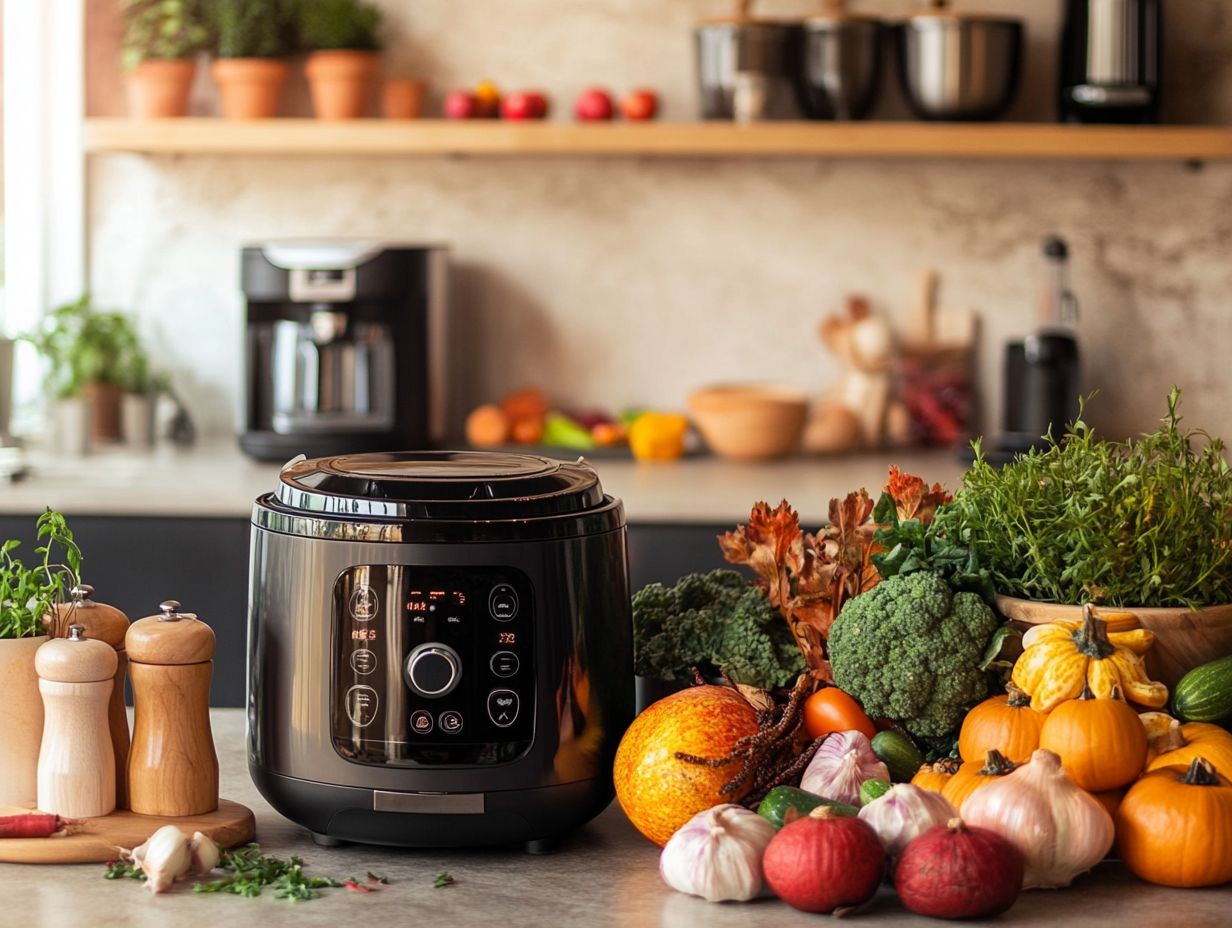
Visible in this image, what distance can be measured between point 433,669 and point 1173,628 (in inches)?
20.5

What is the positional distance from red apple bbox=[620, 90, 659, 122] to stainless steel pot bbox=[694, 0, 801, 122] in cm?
11

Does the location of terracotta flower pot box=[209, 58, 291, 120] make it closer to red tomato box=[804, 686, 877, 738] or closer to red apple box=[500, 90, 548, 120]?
red apple box=[500, 90, 548, 120]

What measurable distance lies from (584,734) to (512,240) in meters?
2.47

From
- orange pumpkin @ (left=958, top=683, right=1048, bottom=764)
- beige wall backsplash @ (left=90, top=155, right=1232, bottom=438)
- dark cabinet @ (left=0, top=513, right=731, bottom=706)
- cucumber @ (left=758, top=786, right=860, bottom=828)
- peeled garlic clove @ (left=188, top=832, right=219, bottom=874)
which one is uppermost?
beige wall backsplash @ (left=90, top=155, right=1232, bottom=438)

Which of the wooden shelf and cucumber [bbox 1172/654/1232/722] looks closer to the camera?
cucumber [bbox 1172/654/1232/722]

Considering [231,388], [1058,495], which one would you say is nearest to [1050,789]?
[1058,495]

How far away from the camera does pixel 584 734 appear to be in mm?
1105

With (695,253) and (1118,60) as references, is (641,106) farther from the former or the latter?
(1118,60)

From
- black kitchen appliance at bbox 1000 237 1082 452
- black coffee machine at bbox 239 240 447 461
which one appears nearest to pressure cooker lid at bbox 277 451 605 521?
black coffee machine at bbox 239 240 447 461

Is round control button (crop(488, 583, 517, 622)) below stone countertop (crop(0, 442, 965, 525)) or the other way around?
the other way around

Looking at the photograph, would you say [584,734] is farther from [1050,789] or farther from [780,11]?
[780,11]

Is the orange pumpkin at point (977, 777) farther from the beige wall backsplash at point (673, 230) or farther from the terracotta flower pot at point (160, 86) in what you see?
the terracotta flower pot at point (160, 86)

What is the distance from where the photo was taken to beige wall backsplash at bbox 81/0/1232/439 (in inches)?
134

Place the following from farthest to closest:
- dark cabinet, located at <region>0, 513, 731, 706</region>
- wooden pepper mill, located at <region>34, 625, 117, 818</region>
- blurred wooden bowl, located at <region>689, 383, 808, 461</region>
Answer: blurred wooden bowl, located at <region>689, 383, 808, 461</region>, dark cabinet, located at <region>0, 513, 731, 706</region>, wooden pepper mill, located at <region>34, 625, 117, 818</region>
